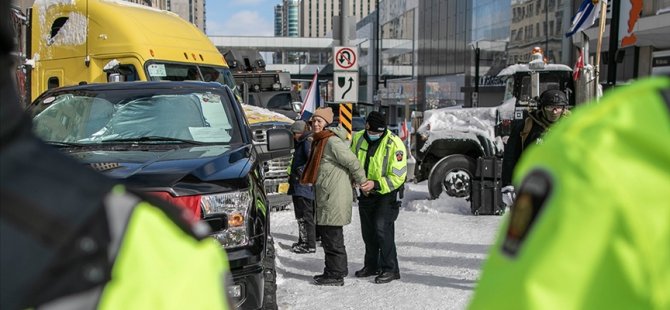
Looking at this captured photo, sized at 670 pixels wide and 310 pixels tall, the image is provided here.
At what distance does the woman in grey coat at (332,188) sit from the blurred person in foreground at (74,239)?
228 inches

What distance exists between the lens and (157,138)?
496 cm

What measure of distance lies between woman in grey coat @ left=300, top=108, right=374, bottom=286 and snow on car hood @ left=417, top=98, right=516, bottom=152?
607 cm

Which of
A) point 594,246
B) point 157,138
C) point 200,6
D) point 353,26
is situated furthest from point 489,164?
point 200,6

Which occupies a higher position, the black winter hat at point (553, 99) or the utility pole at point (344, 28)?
the utility pole at point (344, 28)

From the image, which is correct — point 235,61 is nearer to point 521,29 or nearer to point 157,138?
point 157,138

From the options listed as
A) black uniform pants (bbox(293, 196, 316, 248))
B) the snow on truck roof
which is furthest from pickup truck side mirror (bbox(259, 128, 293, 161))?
the snow on truck roof

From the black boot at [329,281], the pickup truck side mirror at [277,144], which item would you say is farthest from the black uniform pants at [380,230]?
the pickup truck side mirror at [277,144]

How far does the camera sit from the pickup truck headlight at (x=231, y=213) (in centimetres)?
392

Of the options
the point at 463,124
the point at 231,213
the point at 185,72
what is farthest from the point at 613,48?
the point at 231,213

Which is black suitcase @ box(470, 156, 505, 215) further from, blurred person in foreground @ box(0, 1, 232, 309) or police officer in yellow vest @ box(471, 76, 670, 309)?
blurred person in foreground @ box(0, 1, 232, 309)

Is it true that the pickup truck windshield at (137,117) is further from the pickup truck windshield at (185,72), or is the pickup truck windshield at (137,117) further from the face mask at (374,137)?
the pickup truck windshield at (185,72)

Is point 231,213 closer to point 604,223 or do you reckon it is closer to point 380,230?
point 380,230

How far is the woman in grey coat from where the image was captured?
6.83 metres

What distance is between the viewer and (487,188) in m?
10.9
